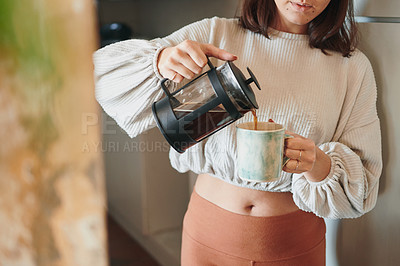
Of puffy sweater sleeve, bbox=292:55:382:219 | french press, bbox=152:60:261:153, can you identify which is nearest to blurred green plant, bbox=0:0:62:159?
french press, bbox=152:60:261:153

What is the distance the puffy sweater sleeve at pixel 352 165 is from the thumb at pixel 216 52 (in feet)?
1.09

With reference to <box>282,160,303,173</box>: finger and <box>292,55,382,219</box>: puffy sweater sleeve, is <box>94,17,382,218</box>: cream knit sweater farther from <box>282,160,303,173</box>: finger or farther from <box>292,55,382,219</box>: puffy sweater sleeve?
<box>282,160,303,173</box>: finger

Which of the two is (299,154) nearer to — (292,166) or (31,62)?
(292,166)

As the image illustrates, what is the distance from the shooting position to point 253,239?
3.63 ft

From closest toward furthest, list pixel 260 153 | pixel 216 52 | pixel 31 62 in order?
pixel 31 62 → pixel 260 153 → pixel 216 52

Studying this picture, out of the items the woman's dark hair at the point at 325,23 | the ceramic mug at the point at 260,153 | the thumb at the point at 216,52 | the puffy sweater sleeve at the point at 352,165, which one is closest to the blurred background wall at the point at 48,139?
the ceramic mug at the point at 260,153

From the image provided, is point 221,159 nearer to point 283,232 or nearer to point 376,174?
point 283,232

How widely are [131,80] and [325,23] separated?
0.53 meters

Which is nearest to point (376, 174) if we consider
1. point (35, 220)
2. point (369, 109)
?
point (369, 109)

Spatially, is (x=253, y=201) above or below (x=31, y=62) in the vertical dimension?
below

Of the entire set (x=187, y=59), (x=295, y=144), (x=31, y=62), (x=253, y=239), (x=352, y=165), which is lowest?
(x=253, y=239)

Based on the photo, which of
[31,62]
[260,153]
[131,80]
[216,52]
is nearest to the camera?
[31,62]

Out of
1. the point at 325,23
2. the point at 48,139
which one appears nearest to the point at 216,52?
the point at 325,23

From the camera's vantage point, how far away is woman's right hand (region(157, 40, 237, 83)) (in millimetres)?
876
